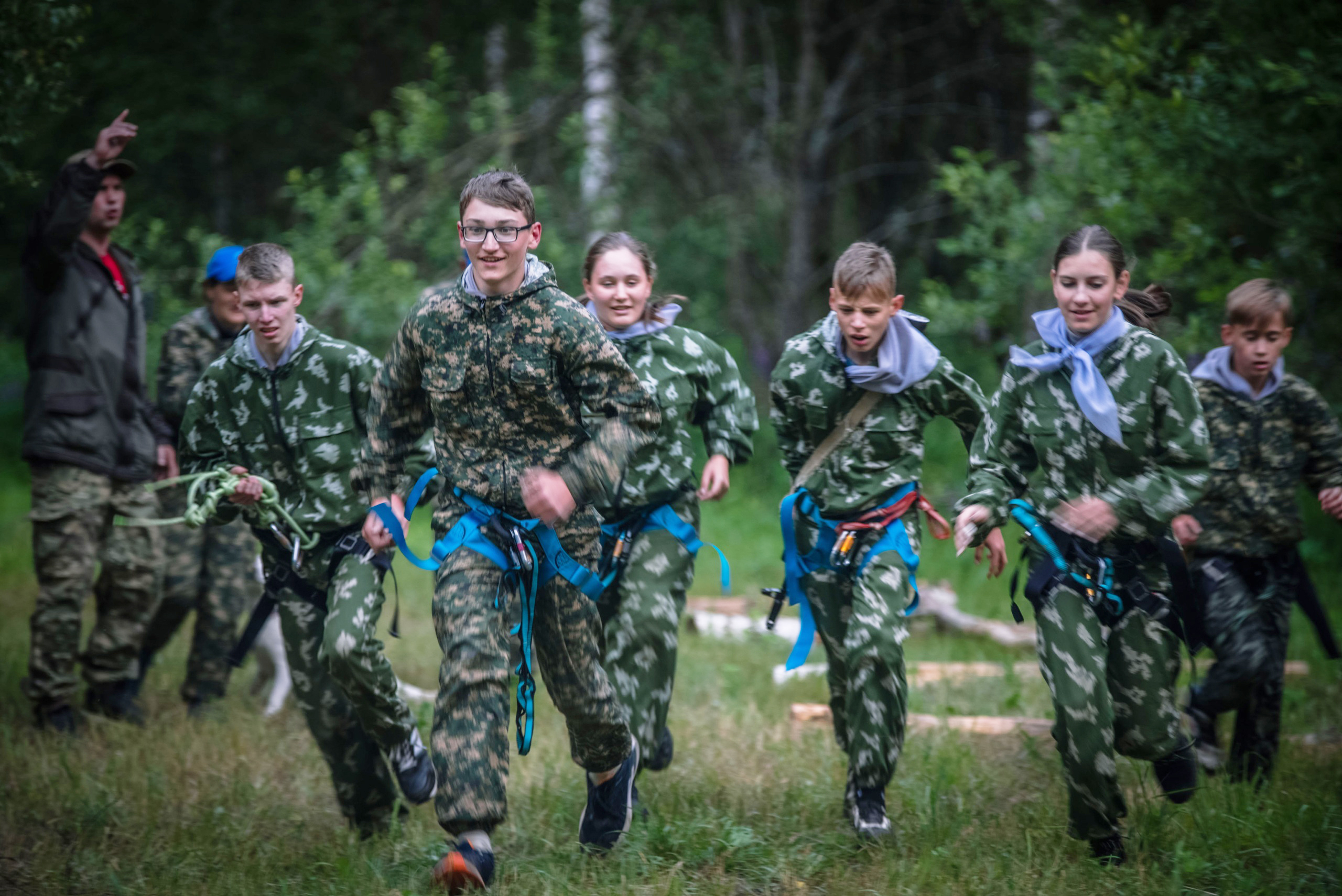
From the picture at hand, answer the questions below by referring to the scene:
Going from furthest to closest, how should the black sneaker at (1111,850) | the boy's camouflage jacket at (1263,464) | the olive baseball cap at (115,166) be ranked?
the olive baseball cap at (115,166)
the boy's camouflage jacket at (1263,464)
the black sneaker at (1111,850)

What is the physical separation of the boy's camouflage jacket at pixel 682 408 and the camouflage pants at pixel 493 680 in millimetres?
874

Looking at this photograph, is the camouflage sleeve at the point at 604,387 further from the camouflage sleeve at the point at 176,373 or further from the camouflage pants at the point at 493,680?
the camouflage sleeve at the point at 176,373

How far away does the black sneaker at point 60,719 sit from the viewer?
6.37 meters

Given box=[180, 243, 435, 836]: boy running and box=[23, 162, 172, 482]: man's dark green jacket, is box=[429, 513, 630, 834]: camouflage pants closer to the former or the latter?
box=[180, 243, 435, 836]: boy running

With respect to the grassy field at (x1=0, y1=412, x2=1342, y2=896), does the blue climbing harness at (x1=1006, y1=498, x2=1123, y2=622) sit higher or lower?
higher

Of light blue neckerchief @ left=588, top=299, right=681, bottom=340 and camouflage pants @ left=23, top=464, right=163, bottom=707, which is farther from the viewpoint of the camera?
camouflage pants @ left=23, top=464, right=163, bottom=707

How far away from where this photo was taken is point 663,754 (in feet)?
17.9

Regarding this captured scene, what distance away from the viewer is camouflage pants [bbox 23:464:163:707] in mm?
6289

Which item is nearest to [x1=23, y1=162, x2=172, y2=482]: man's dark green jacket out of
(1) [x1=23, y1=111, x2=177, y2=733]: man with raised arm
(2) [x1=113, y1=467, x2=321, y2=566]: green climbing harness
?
(1) [x1=23, y1=111, x2=177, y2=733]: man with raised arm

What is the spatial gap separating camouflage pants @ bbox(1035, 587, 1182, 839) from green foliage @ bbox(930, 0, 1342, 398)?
3.48 m

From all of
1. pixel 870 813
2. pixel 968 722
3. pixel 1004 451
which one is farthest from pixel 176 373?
pixel 968 722

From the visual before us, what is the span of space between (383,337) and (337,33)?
6829 mm

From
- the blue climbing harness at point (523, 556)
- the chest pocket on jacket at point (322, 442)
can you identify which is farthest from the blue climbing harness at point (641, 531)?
the chest pocket on jacket at point (322, 442)

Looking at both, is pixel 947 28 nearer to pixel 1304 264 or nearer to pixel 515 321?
pixel 1304 264
